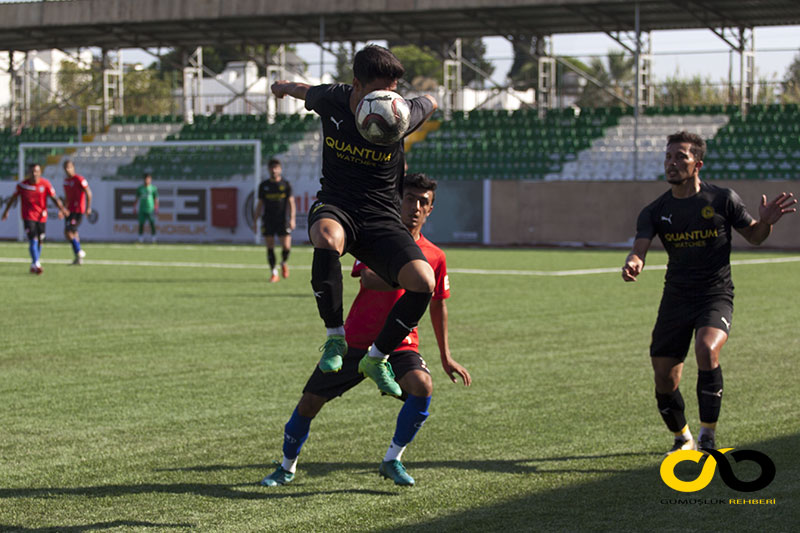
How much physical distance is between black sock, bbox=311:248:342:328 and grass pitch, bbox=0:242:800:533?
87 centimetres

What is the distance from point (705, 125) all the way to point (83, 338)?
26577mm

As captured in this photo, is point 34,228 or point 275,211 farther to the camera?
point 34,228

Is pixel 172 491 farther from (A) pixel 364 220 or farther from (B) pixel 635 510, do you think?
(B) pixel 635 510

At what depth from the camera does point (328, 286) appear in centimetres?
557

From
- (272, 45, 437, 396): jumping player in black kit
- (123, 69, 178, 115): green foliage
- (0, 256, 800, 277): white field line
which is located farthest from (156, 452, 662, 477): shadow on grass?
(123, 69, 178, 115): green foliage

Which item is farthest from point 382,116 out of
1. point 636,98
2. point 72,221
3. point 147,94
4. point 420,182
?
point 147,94

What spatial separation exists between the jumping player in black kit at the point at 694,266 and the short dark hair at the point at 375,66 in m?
1.60

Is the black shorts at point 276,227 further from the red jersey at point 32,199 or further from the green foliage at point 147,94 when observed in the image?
the green foliage at point 147,94

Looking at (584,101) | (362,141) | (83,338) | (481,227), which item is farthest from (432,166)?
(362,141)

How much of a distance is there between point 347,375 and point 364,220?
0.79m

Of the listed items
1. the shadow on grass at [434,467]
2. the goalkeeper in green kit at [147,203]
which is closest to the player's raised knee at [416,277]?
the shadow on grass at [434,467]

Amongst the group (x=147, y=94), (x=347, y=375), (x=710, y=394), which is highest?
(x=147, y=94)

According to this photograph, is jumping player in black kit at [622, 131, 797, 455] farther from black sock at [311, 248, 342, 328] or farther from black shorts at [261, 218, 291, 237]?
black shorts at [261, 218, 291, 237]

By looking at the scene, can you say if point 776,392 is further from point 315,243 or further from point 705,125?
point 705,125
